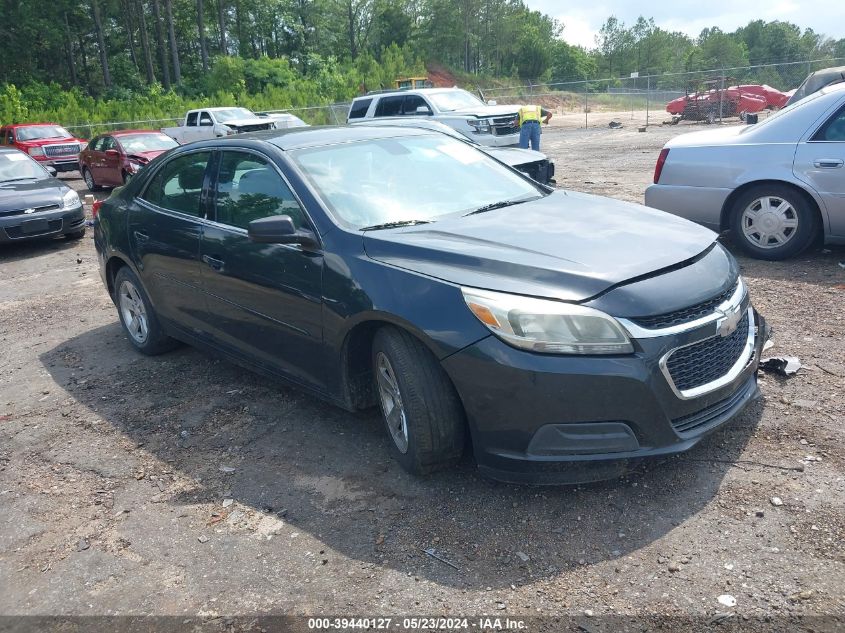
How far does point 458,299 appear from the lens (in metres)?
3.22

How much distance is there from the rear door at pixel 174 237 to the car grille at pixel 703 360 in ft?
10.0

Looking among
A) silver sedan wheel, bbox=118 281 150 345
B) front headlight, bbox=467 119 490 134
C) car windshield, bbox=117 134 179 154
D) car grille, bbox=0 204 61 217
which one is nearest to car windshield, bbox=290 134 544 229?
silver sedan wheel, bbox=118 281 150 345

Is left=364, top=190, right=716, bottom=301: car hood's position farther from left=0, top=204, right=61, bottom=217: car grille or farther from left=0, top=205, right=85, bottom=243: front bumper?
left=0, top=204, right=61, bottom=217: car grille

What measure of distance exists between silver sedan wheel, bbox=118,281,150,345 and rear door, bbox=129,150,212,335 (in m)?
0.32

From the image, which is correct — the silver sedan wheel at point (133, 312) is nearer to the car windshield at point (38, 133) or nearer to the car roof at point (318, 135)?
the car roof at point (318, 135)

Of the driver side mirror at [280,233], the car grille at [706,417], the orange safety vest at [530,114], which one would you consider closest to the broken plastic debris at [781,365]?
the car grille at [706,417]

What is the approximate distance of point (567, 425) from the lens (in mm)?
3092

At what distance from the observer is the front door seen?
156 inches

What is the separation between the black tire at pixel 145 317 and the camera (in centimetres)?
559

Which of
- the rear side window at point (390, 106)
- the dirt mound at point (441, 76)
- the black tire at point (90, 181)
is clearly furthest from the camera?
the dirt mound at point (441, 76)

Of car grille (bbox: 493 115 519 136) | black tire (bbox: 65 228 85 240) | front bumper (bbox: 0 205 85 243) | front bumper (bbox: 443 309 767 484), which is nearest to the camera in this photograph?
front bumper (bbox: 443 309 767 484)

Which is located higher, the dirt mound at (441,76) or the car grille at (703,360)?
the dirt mound at (441,76)

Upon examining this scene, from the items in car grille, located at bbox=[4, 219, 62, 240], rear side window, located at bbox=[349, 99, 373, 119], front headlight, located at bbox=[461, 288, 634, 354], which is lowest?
car grille, located at bbox=[4, 219, 62, 240]

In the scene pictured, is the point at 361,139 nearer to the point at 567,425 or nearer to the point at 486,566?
the point at 567,425
